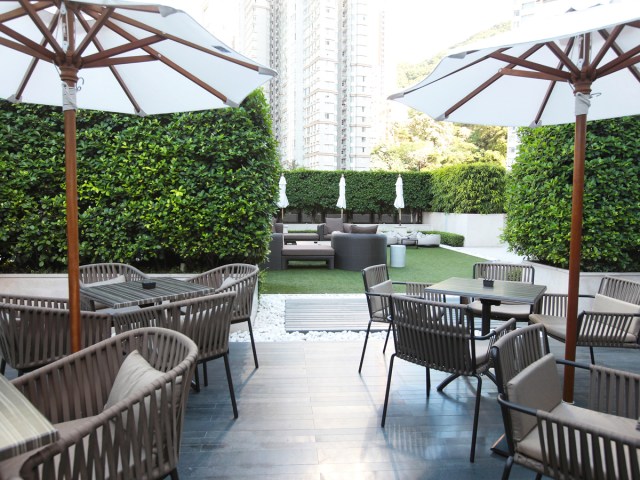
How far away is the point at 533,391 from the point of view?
2.16 metres

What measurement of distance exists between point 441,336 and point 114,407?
1985 mm

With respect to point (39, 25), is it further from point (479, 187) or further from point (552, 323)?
point (479, 187)

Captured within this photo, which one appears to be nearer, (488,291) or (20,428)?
(20,428)

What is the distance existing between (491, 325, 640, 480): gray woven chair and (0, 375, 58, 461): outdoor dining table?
62.7 inches

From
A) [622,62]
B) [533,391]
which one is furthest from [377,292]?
[622,62]

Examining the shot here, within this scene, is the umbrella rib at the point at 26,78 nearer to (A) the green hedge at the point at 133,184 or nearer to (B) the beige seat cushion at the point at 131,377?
(A) the green hedge at the point at 133,184

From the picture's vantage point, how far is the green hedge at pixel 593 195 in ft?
18.3

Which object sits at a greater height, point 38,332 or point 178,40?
point 178,40

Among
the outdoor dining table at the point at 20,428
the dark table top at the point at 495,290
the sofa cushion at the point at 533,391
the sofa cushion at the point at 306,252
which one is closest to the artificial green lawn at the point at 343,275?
the sofa cushion at the point at 306,252

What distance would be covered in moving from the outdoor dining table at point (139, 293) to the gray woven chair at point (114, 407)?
117 cm

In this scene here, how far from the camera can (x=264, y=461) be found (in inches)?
106

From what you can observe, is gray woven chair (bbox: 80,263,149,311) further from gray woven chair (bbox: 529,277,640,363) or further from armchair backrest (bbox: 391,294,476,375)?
gray woven chair (bbox: 529,277,640,363)

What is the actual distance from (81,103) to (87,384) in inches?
99.4

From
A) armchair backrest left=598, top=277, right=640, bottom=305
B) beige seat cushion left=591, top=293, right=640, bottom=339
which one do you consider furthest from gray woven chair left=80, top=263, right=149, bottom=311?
armchair backrest left=598, top=277, right=640, bottom=305
